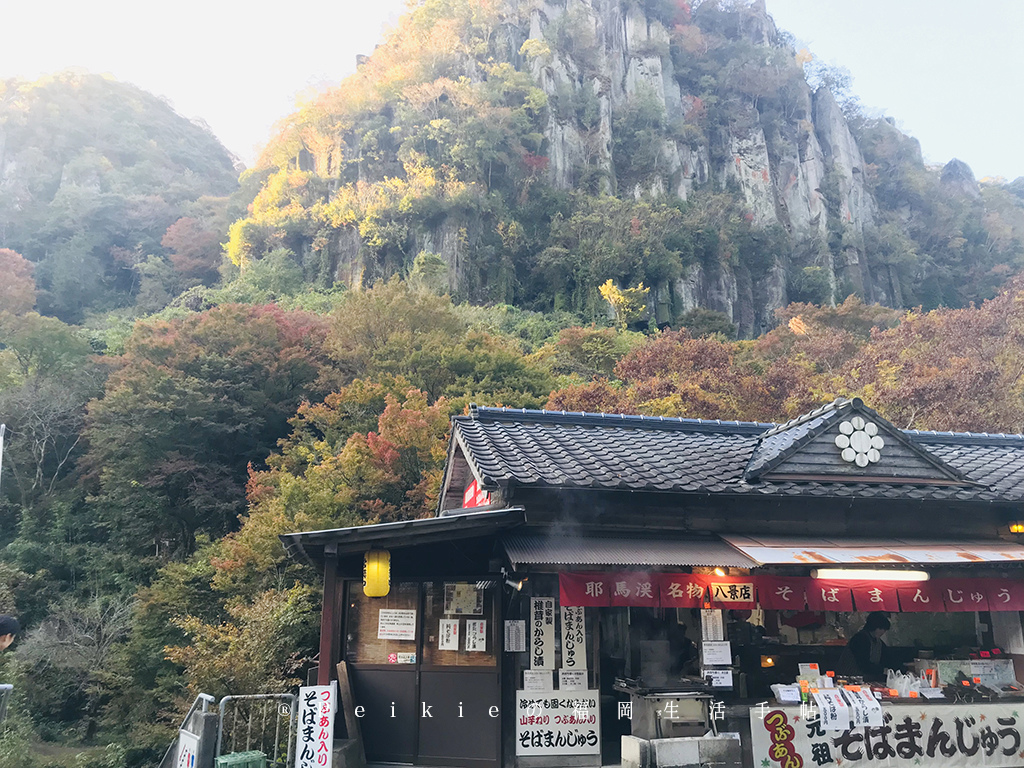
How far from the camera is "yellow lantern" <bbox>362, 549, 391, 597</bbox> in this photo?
26.8ft

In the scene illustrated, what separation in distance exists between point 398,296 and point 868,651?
2190cm

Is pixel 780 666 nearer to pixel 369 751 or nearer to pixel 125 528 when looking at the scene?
pixel 369 751

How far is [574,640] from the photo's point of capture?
29.0 ft

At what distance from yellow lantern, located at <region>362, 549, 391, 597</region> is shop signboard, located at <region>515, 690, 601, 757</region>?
2.26 meters

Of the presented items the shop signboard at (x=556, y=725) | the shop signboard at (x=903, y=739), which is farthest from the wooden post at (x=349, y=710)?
the shop signboard at (x=903, y=739)

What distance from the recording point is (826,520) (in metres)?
9.28

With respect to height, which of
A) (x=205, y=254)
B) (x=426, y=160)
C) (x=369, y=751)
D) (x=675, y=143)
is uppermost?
(x=675, y=143)

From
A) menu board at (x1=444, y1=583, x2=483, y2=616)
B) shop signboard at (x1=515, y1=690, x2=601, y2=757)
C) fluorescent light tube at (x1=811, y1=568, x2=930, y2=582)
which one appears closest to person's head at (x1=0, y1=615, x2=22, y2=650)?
menu board at (x1=444, y1=583, x2=483, y2=616)

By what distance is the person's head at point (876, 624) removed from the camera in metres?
9.73

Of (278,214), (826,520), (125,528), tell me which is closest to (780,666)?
(826,520)

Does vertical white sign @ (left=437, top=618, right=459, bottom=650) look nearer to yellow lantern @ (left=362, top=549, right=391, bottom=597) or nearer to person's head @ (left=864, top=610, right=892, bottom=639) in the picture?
yellow lantern @ (left=362, top=549, right=391, bottom=597)

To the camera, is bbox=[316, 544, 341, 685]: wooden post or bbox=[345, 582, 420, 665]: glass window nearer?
bbox=[316, 544, 341, 685]: wooden post

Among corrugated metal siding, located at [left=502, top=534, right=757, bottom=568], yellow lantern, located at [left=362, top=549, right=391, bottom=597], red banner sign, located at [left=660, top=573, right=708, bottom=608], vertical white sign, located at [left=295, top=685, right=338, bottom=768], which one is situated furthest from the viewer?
red banner sign, located at [left=660, top=573, right=708, bottom=608]

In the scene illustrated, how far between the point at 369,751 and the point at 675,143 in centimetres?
5658
